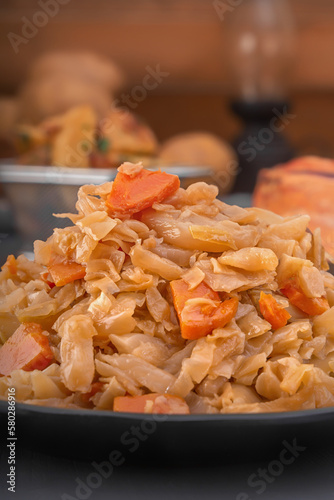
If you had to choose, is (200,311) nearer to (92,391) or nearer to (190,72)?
(92,391)

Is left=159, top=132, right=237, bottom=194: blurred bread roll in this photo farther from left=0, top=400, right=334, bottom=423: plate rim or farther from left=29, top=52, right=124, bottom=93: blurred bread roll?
left=0, top=400, right=334, bottom=423: plate rim

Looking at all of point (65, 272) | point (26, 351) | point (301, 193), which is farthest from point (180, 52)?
point (26, 351)

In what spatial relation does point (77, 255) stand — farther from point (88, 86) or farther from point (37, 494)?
point (88, 86)

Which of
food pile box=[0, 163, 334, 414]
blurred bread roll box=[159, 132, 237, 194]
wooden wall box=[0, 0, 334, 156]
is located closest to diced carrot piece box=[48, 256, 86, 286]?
food pile box=[0, 163, 334, 414]

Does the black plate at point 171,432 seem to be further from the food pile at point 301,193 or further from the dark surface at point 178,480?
the food pile at point 301,193

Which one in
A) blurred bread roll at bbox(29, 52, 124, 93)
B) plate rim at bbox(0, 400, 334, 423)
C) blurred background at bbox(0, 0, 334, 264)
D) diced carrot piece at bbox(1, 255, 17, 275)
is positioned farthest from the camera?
blurred bread roll at bbox(29, 52, 124, 93)

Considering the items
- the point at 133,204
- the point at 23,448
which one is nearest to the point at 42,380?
the point at 23,448

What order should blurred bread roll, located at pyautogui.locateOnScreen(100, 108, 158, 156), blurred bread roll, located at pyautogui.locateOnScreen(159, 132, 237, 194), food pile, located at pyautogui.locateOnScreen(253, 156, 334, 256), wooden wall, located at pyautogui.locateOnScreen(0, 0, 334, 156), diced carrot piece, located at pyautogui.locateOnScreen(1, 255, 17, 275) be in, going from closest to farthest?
diced carrot piece, located at pyautogui.locateOnScreen(1, 255, 17, 275), food pile, located at pyautogui.locateOnScreen(253, 156, 334, 256), blurred bread roll, located at pyautogui.locateOnScreen(100, 108, 158, 156), blurred bread roll, located at pyautogui.locateOnScreen(159, 132, 237, 194), wooden wall, located at pyautogui.locateOnScreen(0, 0, 334, 156)
